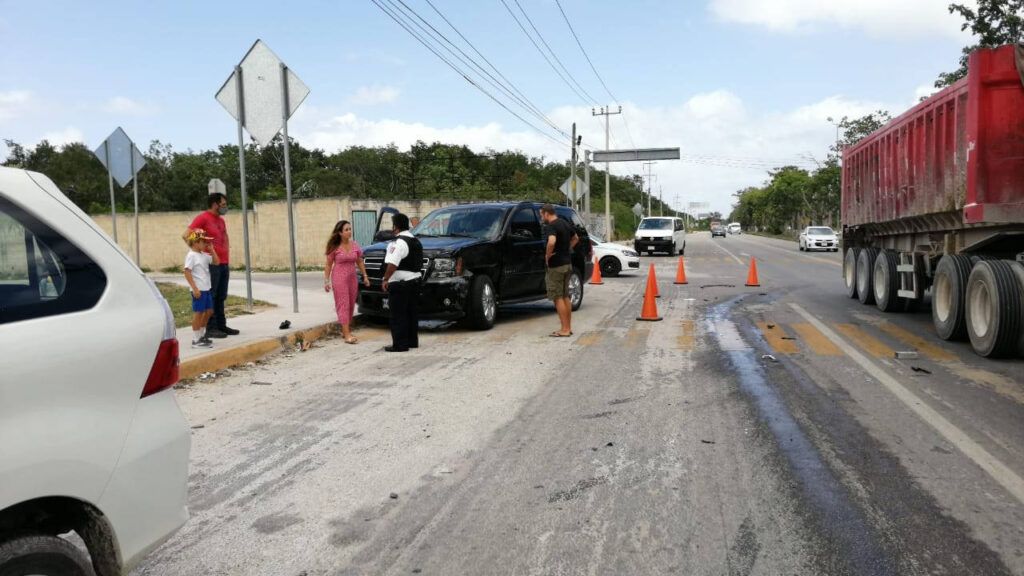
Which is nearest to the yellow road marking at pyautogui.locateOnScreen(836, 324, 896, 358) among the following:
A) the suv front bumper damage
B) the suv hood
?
the suv front bumper damage

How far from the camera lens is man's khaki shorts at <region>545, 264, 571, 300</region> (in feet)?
34.7

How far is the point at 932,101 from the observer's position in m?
9.78

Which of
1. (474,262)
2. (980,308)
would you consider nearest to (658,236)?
(474,262)

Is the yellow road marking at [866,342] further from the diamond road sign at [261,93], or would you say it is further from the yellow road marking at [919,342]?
the diamond road sign at [261,93]

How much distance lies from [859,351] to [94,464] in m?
8.27

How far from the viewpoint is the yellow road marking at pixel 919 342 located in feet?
27.6

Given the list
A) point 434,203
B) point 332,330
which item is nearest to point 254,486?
point 332,330

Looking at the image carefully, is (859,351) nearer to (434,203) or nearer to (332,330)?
(332,330)

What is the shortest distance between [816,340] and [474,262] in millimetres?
4709

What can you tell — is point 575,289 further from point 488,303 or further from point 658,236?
point 658,236

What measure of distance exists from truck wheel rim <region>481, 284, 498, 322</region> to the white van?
81.5ft

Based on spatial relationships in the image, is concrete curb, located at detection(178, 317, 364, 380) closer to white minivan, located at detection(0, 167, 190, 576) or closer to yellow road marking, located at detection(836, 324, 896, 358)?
white minivan, located at detection(0, 167, 190, 576)

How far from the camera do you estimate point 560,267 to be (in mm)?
10633

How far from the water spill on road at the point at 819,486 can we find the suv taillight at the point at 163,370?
2.88 m
